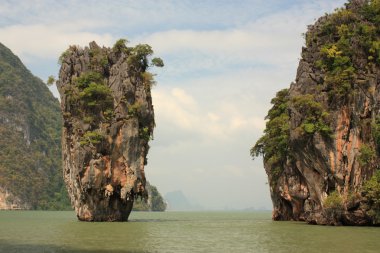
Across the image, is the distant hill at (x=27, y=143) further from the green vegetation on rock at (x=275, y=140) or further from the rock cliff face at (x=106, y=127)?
the green vegetation on rock at (x=275, y=140)

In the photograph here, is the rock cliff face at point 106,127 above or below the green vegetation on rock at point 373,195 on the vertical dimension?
above

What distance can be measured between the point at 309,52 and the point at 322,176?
1087cm

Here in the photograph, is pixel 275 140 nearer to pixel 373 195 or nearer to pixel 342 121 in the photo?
pixel 342 121

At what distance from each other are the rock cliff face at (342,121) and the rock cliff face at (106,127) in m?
13.5

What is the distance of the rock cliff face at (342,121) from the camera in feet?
110

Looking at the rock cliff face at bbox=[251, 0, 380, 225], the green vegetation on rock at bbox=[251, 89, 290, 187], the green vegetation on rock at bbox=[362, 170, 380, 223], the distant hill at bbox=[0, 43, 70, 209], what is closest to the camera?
the green vegetation on rock at bbox=[362, 170, 380, 223]

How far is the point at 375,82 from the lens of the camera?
3456 centimetres

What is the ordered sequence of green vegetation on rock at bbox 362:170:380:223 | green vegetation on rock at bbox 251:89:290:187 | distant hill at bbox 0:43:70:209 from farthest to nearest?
distant hill at bbox 0:43:70:209
green vegetation on rock at bbox 251:89:290:187
green vegetation on rock at bbox 362:170:380:223

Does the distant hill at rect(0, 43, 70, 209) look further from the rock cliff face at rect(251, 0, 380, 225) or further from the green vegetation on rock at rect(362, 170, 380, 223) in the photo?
the green vegetation on rock at rect(362, 170, 380, 223)

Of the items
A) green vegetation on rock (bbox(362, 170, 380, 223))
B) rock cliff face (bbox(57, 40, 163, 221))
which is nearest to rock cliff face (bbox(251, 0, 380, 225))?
green vegetation on rock (bbox(362, 170, 380, 223))

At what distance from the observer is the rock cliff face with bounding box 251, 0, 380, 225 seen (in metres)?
33.4

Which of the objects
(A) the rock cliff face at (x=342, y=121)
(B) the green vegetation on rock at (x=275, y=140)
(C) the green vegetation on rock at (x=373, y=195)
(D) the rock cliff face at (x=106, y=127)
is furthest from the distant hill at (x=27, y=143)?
(C) the green vegetation on rock at (x=373, y=195)

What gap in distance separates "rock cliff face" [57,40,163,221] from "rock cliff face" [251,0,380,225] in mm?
13475

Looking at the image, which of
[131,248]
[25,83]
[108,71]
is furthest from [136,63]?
[25,83]
